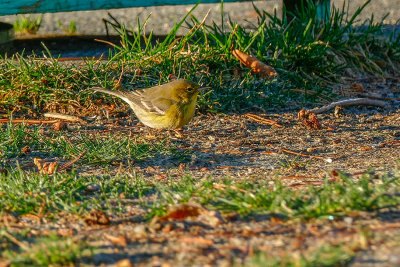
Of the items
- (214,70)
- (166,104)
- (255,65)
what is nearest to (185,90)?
(166,104)

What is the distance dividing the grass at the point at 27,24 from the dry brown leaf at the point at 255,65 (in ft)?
12.1

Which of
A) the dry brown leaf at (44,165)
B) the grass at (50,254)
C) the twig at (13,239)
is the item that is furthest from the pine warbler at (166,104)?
the grass at (50,254)

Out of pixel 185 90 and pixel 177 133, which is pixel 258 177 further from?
pixel 185 90

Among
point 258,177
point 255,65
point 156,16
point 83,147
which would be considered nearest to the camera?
point 258,177

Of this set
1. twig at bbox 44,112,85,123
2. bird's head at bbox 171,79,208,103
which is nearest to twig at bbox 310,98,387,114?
→ bird's head at bbox 171,79,208,103

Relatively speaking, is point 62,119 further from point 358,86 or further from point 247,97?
point 358,86

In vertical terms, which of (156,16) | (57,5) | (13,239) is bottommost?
(13,239)

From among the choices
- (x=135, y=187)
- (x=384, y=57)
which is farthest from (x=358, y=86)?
(x=135, y=187)

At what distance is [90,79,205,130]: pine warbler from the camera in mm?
6055

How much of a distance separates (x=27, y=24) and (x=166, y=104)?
13.2 feet

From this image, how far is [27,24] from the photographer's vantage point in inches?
359

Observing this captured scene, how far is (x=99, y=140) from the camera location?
218 inches

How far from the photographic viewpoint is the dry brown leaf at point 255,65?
719 cm

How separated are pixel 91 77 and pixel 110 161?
7.07 ft
